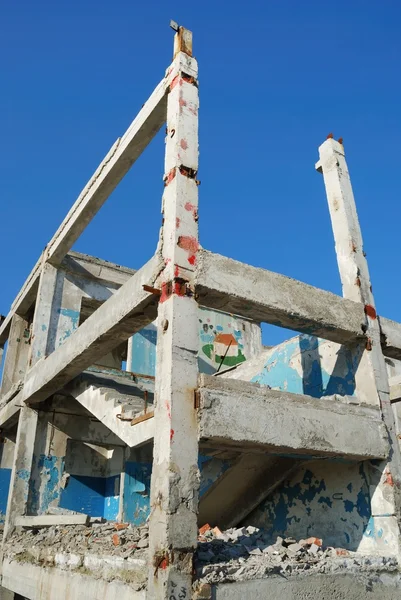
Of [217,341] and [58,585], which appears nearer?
[58,585]

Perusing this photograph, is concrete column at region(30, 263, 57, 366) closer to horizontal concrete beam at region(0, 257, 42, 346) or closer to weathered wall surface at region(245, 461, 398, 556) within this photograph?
horizontal concrete beam at region(0, 257, 42, 346)

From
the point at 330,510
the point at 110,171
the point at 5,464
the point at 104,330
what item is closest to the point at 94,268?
the point at 110,171

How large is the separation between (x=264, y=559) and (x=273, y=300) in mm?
3004

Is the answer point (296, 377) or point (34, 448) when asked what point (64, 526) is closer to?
point (34, 448)

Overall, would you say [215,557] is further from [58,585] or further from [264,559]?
[58,585]

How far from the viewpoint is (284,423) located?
597cm

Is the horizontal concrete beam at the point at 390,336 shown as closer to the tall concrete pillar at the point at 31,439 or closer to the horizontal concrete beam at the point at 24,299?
the tall concrete pillar at the point at 31,439

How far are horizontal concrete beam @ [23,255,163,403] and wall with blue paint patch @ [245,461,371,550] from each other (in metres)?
3.43

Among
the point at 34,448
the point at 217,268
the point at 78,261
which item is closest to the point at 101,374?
the point at 34,448

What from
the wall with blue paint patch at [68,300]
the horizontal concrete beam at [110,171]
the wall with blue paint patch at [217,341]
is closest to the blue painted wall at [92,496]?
the wall with blue paint patch at [217,341]

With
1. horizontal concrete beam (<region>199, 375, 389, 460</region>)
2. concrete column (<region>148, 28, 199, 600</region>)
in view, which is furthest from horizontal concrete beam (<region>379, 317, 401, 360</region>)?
concrete column (<region>148, 28, 199, 600</region>)

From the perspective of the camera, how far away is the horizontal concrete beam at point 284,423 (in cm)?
551

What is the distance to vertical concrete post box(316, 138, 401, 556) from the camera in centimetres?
634

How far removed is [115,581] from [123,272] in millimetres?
9177
